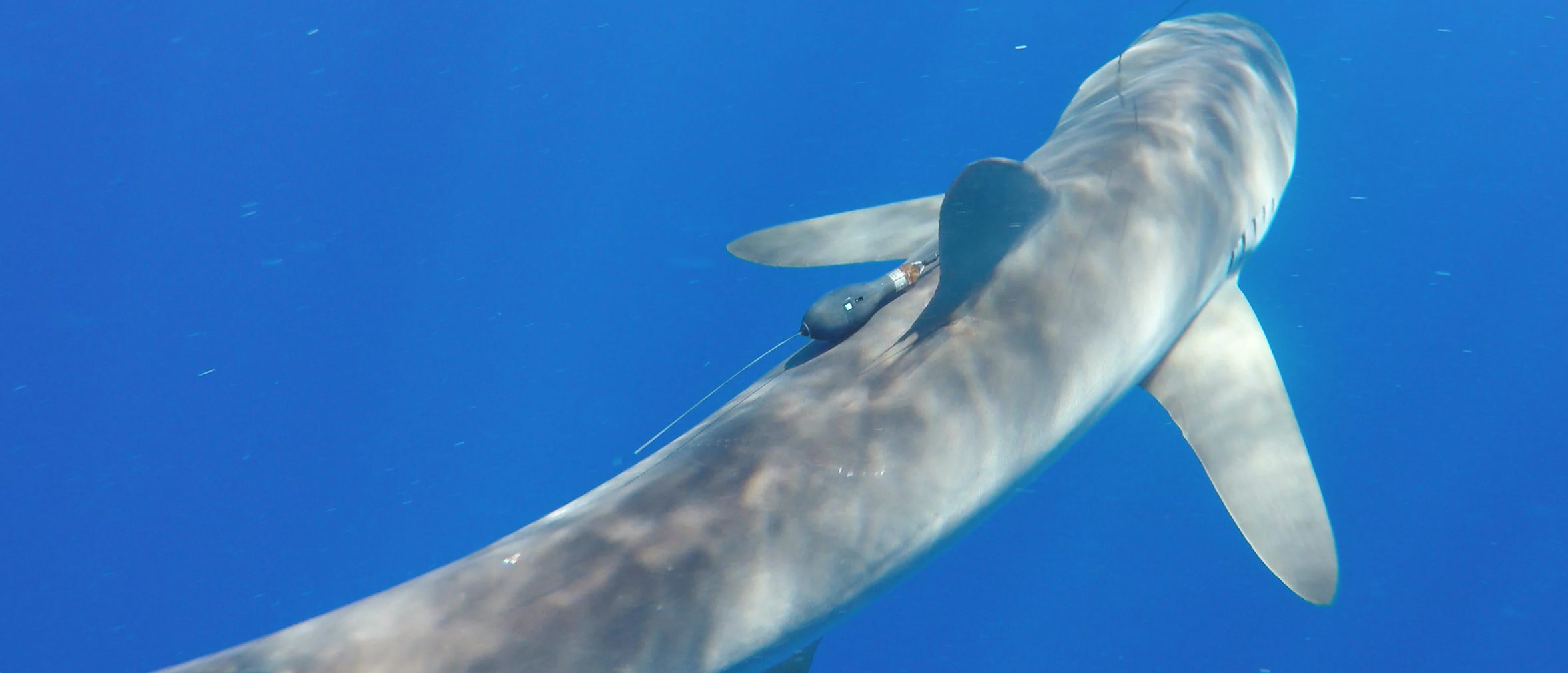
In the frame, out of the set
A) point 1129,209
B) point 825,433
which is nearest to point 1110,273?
point 1129,209

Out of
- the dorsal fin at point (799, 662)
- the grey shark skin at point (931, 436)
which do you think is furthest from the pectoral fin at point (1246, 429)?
the dorsal fin at point (799, 662)

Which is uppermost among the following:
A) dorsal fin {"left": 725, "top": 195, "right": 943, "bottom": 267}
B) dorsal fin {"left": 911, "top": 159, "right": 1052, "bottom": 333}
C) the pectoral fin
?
dorsal fin {"left": 911, "top": 159, "right": 1052, "bottom": 333}

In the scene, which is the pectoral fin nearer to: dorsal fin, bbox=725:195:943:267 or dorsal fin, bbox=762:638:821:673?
dorsal fin, bbox=725:195:943:267

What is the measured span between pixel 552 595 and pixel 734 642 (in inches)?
22.9

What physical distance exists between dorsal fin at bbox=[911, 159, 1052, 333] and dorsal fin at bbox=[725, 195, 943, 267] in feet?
4.14

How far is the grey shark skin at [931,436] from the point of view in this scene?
2.68m

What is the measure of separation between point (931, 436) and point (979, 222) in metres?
0.80

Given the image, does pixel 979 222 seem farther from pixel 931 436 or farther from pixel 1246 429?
pixel 1246 429

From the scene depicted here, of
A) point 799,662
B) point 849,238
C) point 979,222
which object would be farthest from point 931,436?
point 849,238

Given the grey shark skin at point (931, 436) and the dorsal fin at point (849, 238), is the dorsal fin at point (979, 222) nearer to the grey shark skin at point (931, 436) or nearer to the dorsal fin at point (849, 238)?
the grey shark skin at point (931, 436)

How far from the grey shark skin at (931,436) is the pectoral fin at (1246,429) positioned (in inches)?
0.4

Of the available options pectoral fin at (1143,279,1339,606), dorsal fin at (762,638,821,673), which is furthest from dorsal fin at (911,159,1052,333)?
pectoral fin at (1143,279,1339,606)

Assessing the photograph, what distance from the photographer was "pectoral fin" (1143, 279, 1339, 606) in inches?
171

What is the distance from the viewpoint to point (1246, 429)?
4641 mm
